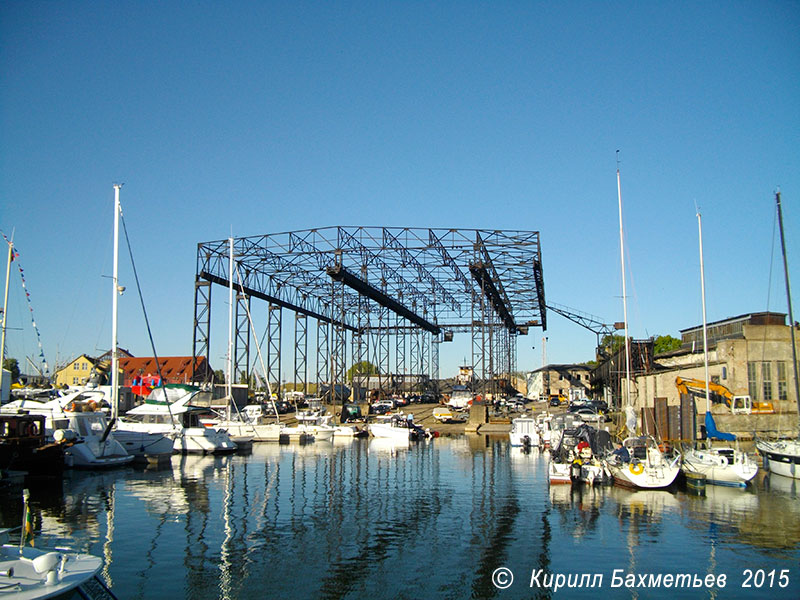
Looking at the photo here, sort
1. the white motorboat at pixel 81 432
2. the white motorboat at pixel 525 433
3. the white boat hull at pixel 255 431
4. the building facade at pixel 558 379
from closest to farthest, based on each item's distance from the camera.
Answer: the white motorboat at pixel 81 432 < the white motorboat at pixel 525 433 < the white boat hull at pixel 255 431 < the building facade at pixel 558 379

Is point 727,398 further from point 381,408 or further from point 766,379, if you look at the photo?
point 381,408

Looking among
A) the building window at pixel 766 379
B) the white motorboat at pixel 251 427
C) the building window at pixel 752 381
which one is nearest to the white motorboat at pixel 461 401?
the white motorboat at pixel 251 427

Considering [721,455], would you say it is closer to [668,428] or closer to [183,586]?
[668,428]

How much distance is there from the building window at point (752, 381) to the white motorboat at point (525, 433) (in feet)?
46.5

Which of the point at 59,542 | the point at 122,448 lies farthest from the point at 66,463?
the point at 59,542

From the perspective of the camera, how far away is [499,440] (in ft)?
167

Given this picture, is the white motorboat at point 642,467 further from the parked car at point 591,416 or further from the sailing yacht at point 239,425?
the sailing yacht at point 239,425

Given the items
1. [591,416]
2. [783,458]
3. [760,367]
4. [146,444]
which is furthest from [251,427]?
[760,367]

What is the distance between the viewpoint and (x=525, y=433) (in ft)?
150

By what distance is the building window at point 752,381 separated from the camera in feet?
138

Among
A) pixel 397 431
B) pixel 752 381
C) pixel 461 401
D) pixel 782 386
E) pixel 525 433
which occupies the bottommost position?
pixel 397 431

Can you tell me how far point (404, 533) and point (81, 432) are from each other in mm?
22250

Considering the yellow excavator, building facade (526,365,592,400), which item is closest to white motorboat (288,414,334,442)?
the yellow excavator

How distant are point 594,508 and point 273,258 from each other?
39047 mm
